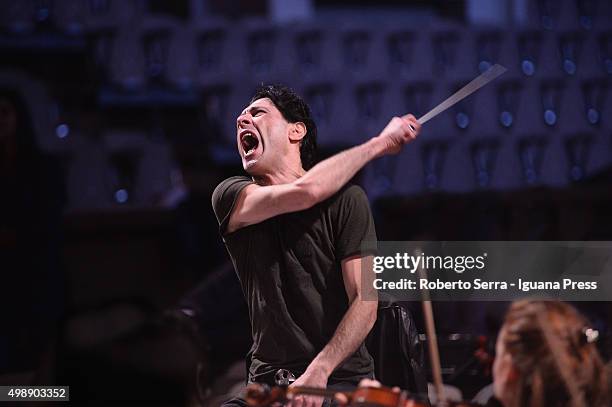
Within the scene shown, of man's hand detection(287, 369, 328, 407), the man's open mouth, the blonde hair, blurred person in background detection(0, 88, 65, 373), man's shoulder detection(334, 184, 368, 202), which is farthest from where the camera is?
blurred person in background detection(0, 88, 65, 373)

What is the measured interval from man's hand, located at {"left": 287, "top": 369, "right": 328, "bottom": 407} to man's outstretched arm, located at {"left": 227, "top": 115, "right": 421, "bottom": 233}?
35cm

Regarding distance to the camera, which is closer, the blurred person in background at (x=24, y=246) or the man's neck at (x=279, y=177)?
the man's neck at (x=279, y=177)

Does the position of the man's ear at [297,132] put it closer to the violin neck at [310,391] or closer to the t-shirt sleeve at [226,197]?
the t-shirt sleeve at [226,197]

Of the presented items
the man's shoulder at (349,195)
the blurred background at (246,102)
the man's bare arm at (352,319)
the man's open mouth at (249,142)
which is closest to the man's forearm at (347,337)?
the man's bare arm at (352,319)

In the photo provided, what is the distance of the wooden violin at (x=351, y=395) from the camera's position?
4.89ft

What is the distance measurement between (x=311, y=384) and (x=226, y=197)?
46 cm

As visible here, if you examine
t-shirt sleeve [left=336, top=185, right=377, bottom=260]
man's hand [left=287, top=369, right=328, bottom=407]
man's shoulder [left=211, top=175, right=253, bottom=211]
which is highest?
man's shoulder [left=211, top=175, right=253, bottom=211]

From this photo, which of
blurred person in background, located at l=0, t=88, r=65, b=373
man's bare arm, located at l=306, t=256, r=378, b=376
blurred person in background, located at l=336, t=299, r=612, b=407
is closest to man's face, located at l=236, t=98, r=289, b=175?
man's bare arm, located at l=306, t=256, r=378, b=376

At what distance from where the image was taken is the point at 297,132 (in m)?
1.91

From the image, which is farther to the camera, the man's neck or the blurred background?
the blurred background

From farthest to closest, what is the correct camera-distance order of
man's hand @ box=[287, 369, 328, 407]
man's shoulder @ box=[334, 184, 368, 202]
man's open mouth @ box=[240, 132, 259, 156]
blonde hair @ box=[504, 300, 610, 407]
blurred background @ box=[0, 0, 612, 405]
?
blurred background @ box=[0, 0, 612, 405] < man's open mouth @ box=[240, 132, 259, 156] < man's shoulder @ box=[334, 184, 368, 202] < man's hand @ box=[287, 369, 328, 407] < blonde hair @ box=[504, 300, 610, 407]

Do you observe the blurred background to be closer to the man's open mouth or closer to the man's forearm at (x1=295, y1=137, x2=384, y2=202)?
the man's open mouth

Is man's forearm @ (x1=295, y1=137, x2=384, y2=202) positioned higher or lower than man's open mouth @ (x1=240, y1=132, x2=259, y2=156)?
lower

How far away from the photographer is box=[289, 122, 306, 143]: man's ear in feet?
6.22
